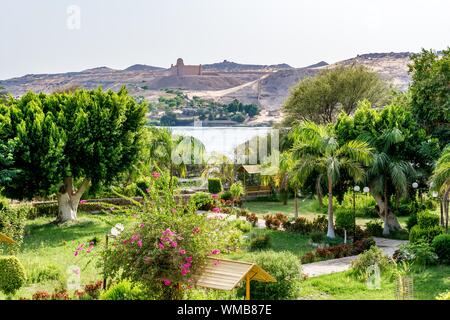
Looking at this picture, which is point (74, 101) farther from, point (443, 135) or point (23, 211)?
point (443, 135)

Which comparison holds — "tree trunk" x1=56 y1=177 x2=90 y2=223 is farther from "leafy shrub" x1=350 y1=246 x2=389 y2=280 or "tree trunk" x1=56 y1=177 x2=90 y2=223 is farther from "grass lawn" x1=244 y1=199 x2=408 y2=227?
"leafy shrub" x1=350 y1=246 x2=389 y2=280

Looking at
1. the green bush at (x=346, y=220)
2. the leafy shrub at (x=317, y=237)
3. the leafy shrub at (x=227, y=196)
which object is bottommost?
the leafy shrub at (x=227, y=196)

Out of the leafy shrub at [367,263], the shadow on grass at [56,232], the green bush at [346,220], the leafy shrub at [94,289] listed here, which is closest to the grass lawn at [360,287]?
the leafy shrub at [367,263]

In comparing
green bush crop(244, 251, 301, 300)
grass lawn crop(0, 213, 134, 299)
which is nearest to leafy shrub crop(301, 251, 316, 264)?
green bush crop(244, 251, 301, 300)

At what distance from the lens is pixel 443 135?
72.8 ft

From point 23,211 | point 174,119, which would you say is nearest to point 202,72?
point 174,119

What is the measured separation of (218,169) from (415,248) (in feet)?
60.5

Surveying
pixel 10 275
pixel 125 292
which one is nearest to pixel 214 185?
pixel 10 275

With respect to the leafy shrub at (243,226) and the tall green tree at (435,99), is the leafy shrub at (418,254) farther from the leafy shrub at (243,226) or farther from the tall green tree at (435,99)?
the tall green tree at (435,99)

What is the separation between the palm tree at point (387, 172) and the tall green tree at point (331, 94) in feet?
81.7

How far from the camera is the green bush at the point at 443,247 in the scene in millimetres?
14625

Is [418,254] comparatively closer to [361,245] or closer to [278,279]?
[361,245]

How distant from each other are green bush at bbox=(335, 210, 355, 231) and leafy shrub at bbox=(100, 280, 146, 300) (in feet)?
36.9

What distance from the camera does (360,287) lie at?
12406 millimetres
